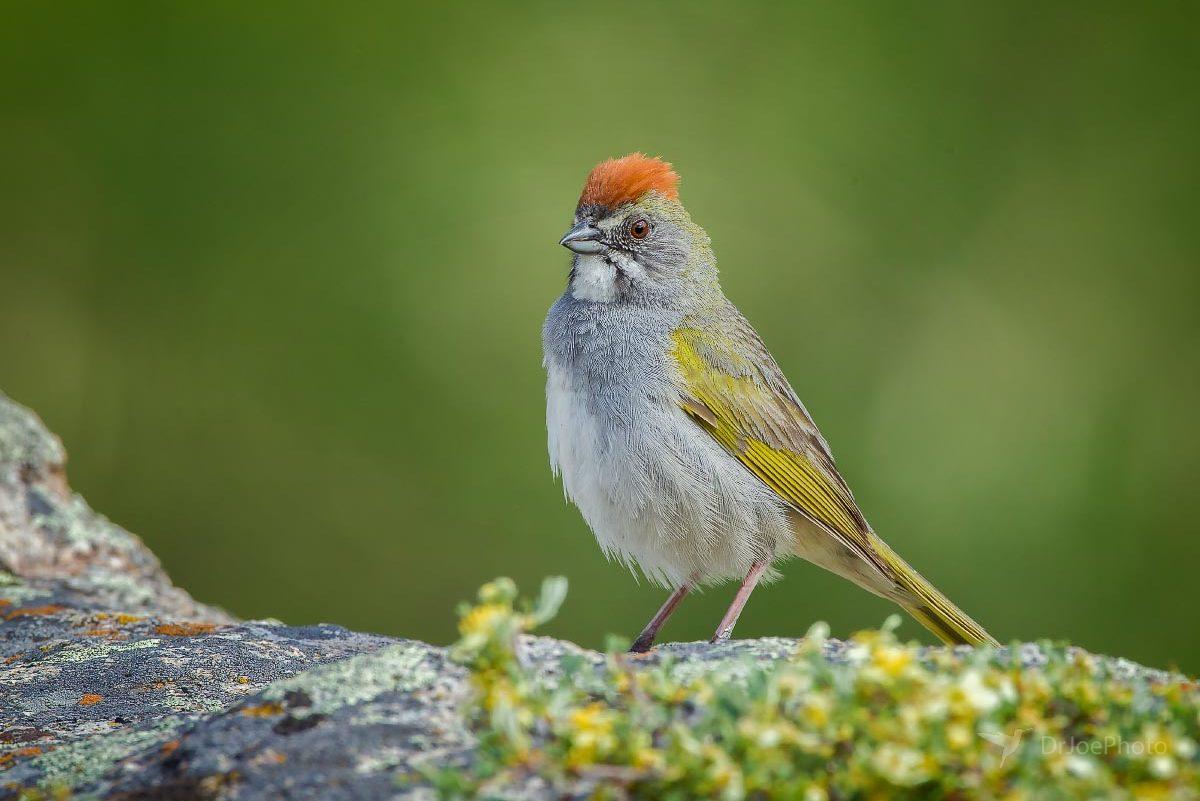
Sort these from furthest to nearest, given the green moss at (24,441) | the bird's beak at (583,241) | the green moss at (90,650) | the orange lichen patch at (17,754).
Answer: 1. the bird's beak at (583,241)
2. the green moss at (24,441)
3. the green moss at (90,650)
4. the orange lichen patch at (17,754)

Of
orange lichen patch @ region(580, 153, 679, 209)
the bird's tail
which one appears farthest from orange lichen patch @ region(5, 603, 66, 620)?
the bird's tail

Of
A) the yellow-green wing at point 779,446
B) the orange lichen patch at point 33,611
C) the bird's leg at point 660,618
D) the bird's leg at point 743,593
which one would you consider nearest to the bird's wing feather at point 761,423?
the yellow-green wing at point 779,446

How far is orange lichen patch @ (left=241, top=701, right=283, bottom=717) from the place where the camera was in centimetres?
196

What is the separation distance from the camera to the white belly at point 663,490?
3.88 meters

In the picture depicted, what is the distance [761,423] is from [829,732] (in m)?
2.75

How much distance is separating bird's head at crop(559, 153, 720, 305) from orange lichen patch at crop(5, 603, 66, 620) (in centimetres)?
201

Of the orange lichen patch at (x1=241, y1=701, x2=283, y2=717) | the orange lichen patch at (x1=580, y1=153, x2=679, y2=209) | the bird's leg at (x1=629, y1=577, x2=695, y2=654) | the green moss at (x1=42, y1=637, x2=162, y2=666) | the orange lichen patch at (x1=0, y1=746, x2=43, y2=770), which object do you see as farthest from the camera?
the orange lichen patch at (x1=580, y1=153, x2=679, y2=209)

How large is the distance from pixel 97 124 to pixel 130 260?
2.71ft

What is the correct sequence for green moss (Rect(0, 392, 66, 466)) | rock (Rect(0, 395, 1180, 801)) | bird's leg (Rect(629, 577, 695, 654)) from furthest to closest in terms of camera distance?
green moss (Rect(0, 392, 66, 466)) → bird's leg (Rect(629, 577, 695, 654)) → rock (Rect(0, 395, 1180, 801))

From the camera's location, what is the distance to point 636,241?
15.2 feet

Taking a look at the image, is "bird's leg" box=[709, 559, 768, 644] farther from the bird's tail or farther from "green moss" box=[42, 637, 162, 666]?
"green moss" box=[42, 637, 162, 666]

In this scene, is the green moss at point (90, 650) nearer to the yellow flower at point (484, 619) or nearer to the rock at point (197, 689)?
the rock at point (197, 689)

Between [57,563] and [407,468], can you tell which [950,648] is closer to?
[57,563]

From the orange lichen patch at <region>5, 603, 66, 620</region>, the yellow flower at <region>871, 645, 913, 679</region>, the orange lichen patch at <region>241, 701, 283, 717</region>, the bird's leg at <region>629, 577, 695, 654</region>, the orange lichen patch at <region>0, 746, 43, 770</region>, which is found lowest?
the orange lichen patch at <region>5, 603, 66, 620</region>
